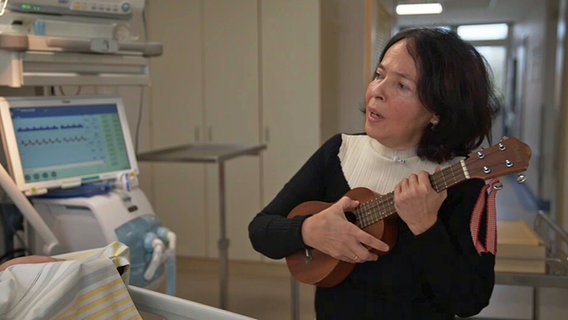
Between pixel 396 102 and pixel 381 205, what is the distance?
0.20 metres

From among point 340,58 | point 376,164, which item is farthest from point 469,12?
point 376,164

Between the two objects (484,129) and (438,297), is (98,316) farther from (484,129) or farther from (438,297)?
(484,129)

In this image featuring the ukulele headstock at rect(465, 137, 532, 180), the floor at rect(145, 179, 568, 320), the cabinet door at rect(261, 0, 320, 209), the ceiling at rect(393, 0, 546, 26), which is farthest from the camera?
the cabinet door at rect(261, 0, 320, 209)

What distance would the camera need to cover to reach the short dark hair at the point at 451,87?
115 centimetres

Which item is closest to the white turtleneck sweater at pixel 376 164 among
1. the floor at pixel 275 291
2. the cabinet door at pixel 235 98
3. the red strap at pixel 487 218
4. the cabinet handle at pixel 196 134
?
the red strap at pixel 487 218

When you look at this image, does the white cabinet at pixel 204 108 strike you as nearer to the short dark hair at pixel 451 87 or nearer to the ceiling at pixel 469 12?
the ceiling at pixel 469 12

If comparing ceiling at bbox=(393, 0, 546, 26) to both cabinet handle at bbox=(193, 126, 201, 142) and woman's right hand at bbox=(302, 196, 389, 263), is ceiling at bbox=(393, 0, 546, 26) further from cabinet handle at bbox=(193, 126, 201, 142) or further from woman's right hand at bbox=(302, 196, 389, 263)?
cabinet handle at bbox=(193, 126, 201, 142)

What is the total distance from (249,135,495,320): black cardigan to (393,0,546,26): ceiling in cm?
133

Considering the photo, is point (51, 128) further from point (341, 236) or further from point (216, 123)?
point (216, 123)

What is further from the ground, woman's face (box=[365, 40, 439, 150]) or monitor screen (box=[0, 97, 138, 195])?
woman's face (box=[365, 40, 439, 150])

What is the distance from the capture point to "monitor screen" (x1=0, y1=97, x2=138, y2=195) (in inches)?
75.6

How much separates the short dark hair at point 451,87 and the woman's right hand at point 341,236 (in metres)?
0.21

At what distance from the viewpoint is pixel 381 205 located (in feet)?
3.90

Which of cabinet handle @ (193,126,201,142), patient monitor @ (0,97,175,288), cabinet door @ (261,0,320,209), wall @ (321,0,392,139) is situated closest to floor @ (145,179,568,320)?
cabinet door @ (261,0,320,209)
